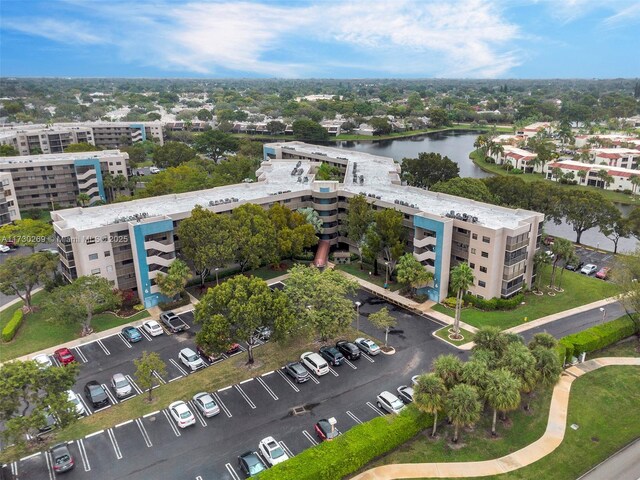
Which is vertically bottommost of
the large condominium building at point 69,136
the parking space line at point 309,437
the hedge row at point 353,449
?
the parking space line at point 309,437

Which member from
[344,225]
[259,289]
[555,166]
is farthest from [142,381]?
[555,166]

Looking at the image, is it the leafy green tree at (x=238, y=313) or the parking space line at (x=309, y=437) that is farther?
the leafy green tree at (x=238, y=313)

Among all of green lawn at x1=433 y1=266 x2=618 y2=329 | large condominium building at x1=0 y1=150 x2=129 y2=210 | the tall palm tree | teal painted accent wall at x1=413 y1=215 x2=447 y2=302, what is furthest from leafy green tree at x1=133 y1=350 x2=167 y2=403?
large condominium building at x1=0 y1=150 x2=129 y2=210

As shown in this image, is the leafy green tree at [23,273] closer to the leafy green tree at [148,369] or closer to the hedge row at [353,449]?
the leafy green tree at [148,369]

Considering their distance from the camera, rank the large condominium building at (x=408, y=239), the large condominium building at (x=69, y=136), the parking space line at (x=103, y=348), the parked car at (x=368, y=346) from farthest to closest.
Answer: the large condominium building at (x=69, y=136) → the large condominium building at (x=408, y=239) → the parking space line at (x=103, y=348) → the parked car at (x=368, y=346)

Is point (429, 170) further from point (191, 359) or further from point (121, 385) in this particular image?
point (121, 385)

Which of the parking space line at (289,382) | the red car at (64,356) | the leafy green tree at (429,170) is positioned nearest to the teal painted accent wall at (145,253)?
the red car at (64,356)

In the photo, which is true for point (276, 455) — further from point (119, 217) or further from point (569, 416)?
point (119, 217)
